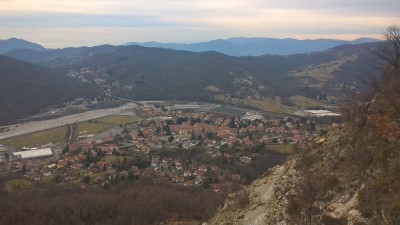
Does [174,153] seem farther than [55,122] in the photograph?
No

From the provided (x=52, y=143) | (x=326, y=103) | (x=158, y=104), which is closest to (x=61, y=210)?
(x=52, y=143)

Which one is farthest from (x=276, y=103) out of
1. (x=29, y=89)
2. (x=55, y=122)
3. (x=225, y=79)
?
(x=29, y=89)

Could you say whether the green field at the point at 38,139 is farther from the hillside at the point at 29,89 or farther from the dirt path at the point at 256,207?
the dirt path at the point at 256,207

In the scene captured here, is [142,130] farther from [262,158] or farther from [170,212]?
[170,212]

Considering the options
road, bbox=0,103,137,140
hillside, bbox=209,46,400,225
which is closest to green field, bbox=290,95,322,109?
road, bbox=0,103,137,140

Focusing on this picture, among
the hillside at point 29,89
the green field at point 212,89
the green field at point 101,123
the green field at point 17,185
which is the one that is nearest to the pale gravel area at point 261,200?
the green field at point 17,185

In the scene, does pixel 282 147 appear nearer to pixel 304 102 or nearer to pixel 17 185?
pixel 17 185
